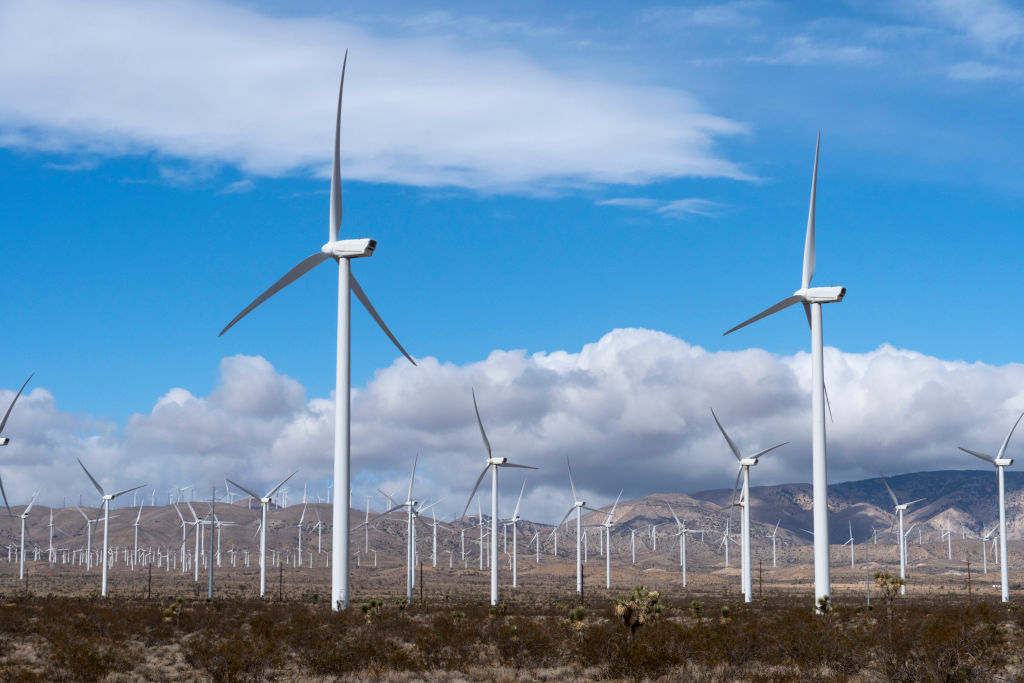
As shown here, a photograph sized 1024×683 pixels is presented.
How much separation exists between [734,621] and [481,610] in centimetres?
1393

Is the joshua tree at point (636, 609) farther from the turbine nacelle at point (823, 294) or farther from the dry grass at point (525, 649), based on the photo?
the turbine nacelle at point (823, 294)

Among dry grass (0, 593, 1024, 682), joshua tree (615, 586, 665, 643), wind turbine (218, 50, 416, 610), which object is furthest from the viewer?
wind turbine (218, 50, 416, 610)

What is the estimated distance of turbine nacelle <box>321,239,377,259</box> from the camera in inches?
1966

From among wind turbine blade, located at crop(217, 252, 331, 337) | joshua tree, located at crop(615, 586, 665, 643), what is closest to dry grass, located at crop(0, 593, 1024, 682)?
joshua tree, located at crop(615, 586, 665, 643)

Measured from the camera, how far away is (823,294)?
52.6 m

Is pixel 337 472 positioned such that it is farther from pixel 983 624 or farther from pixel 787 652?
pixel 983 624

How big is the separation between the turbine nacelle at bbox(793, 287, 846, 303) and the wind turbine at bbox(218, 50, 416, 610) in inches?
749

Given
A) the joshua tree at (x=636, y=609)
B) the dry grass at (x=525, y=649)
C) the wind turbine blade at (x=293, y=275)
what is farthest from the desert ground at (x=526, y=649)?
the wind turbine blade at (x=293, y=275)


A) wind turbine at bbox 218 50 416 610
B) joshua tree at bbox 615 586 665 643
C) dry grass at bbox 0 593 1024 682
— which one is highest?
wind turbine at bbox 218 50 416 610

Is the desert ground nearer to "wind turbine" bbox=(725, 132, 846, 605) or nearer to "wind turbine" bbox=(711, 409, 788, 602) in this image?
"wind turbine" bbox=(725, 132, 846, 605)

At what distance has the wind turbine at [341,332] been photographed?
152ft

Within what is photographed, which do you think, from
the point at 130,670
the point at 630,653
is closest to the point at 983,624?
the point at 630,653

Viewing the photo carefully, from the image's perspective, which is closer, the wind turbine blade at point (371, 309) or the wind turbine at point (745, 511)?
the wind turbine blade at point (371, 309)

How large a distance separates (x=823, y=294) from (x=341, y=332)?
896 inches
